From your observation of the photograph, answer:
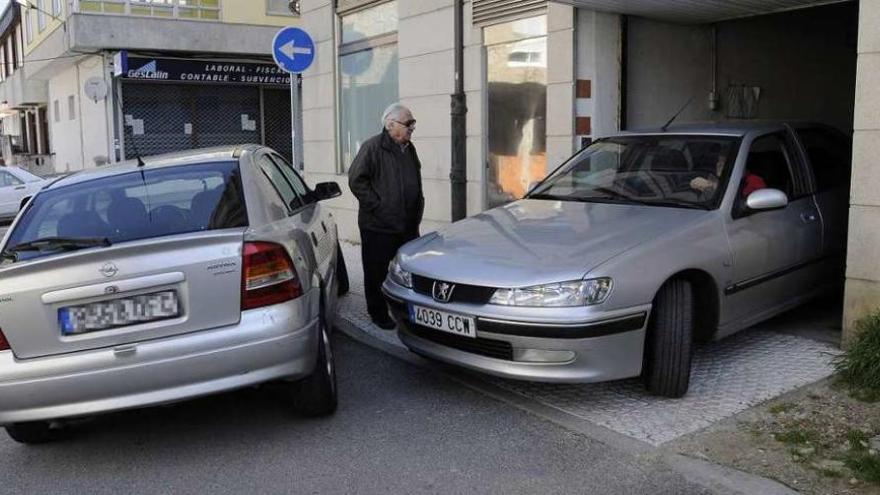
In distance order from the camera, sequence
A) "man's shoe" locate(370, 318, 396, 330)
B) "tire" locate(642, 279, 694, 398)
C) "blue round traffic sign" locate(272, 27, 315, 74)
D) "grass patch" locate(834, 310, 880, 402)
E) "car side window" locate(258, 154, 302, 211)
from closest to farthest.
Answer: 1. "tire" locate(642, 279, 694, 398)
2. "grass patch" locate(834, 310, 880, 402)
3. "car side window" locate(258, 154, 302, 211)
4. "man's shoe" locate(370, 318, 396, 330)
5. "blue round traffic sign" locate(272, 27, 315, 74)

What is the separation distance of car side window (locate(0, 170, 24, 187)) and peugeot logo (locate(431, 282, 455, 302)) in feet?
50.6

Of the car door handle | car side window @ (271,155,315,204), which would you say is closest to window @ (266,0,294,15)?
car side window @ (271,155,315,204)

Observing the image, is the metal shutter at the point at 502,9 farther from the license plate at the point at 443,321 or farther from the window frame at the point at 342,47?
the license plate at the point at 443,321

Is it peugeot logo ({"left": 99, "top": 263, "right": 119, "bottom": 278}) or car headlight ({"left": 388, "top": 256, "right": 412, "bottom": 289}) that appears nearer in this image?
peugeot logo ({"left": 99, "top": 263, "right": 119, "bottom": 278})

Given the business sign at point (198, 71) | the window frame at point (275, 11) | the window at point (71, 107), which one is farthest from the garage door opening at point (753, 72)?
the window at point (71, 107)

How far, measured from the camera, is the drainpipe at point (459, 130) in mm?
9133

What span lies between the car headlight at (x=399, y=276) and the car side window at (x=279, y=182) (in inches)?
29.9

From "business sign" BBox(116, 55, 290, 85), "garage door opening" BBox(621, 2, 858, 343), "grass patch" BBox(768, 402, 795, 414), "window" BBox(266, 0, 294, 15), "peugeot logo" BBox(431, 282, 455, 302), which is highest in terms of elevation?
"window" BBox(266, 0, 294, 15)

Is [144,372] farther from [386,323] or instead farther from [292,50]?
[292,50]

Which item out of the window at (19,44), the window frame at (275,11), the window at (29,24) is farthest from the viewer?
the window at (19,44)

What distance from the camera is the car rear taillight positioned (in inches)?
158

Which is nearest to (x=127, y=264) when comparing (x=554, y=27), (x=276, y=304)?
(x=276, y=304)

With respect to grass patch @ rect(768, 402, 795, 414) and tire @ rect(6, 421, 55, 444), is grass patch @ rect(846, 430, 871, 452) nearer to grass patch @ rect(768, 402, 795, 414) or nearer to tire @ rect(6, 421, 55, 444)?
grass patch @ rect(768, 402, 795, 414)

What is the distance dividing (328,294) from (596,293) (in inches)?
70.9
